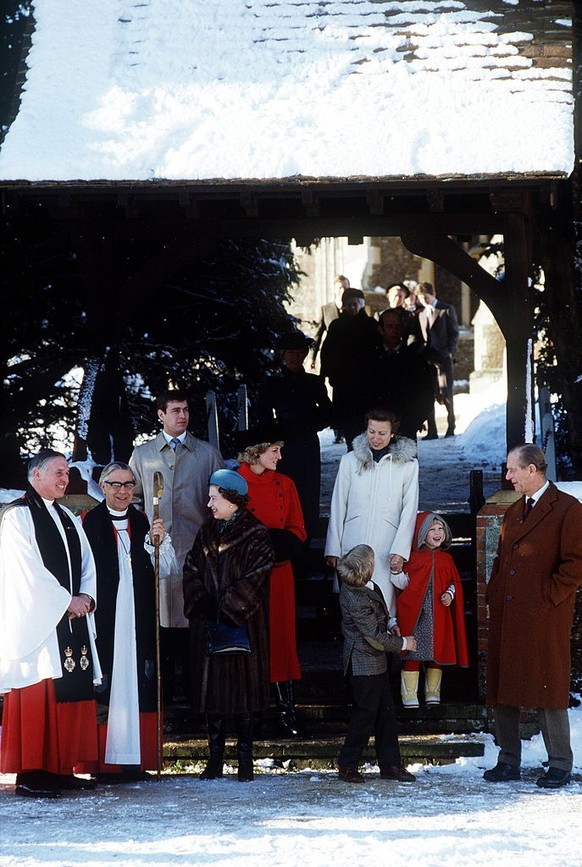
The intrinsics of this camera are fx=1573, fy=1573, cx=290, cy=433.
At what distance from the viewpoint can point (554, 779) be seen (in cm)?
809

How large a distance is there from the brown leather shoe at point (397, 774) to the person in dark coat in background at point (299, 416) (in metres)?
2.44

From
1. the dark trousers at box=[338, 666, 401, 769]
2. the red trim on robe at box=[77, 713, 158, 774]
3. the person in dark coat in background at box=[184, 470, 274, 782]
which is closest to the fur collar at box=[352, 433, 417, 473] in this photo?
the person in dark coat in background at box=[184, 470, 274, 782]

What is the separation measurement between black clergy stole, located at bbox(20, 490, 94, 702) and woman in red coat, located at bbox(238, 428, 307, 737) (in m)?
1.16

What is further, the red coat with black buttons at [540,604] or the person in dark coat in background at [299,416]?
the person in dark coat in background at [299,416]

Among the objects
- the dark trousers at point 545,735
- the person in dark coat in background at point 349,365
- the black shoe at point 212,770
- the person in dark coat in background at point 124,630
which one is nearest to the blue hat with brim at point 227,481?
the person in dark coat in background at point 124,630

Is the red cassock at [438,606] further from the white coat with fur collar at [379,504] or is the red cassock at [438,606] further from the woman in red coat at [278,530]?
the woman in red coat at [278,530]

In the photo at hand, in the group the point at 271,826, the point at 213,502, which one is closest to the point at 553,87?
the point at 213,502

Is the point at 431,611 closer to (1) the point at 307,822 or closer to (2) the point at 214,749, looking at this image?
(2) the point at 214,749

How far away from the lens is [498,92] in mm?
10492

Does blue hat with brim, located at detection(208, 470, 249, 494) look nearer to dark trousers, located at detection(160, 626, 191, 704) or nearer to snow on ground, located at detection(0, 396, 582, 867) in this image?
dark trousers, located at detection(160, 626, 191, 704)

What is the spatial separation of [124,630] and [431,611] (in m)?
1.78

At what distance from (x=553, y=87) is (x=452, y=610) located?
3659 mm

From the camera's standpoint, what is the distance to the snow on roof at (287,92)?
991 cm

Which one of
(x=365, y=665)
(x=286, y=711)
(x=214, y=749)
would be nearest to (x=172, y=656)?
(x=286, y=711)
